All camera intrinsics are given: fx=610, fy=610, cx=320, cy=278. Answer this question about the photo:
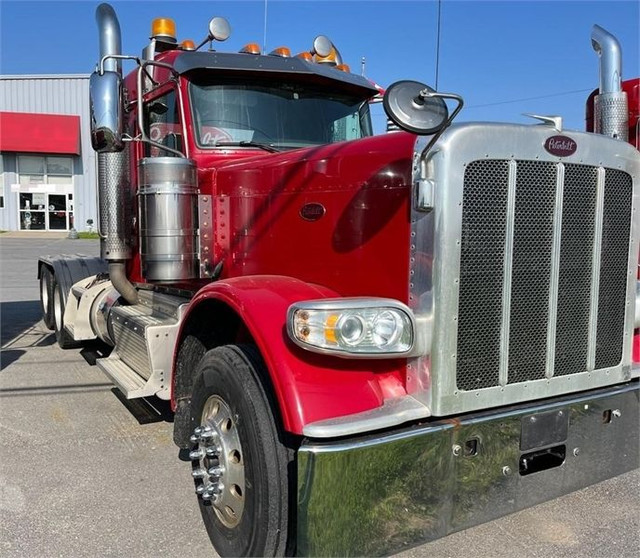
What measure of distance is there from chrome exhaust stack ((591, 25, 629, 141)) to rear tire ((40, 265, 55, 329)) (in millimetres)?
Answer: 6507

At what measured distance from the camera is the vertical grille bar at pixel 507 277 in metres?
2.38

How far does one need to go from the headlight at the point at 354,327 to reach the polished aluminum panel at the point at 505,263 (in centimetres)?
13

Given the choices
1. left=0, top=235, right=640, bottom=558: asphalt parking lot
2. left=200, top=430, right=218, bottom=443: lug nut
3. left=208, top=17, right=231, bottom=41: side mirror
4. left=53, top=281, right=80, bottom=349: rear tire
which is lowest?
left=0, top=235, right=640, bottom=558: asphalt parking lot

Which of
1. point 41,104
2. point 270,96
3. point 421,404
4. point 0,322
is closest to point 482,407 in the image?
point 421,404

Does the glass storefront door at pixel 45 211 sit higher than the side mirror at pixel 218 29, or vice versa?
the side mirror at pixel 218 29

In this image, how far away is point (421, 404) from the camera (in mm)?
2369

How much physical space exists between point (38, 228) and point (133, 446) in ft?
101

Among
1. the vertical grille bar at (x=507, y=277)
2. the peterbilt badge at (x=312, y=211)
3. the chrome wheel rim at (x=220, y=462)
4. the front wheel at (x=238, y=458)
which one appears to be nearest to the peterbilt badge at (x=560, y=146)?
the vertical grille bar at (x=507, y=277)

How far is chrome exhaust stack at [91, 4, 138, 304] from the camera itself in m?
3.44

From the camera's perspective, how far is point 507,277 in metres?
2.43

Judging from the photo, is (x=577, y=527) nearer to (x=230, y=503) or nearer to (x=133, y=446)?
(x=230, y=503)

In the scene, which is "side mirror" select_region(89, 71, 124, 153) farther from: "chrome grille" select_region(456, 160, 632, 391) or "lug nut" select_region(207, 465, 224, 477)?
"chrome grille" select_region(456, 160, 632, 391)

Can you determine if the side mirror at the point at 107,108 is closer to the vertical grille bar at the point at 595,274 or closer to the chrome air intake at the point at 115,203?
the chrome air intake at the point at 115,203

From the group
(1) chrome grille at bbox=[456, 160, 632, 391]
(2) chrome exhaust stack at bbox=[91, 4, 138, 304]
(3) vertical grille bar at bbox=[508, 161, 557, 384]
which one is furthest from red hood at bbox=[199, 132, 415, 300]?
(2) chrome exhaust stack at bbox=[91, 4, 138, 304]
